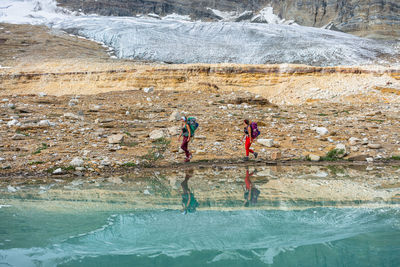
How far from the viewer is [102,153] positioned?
8.59 m

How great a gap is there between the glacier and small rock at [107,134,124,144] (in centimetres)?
1425

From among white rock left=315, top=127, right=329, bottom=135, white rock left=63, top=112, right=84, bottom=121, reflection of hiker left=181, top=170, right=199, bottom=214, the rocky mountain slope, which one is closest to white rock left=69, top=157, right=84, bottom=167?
reflection of hiker left=181, top=170, right=199, bottom=214

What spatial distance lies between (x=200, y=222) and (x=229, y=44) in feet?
72.0

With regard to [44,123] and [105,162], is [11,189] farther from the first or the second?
[44,123]

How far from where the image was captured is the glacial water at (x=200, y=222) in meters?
4.23

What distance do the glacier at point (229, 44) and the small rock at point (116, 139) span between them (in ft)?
46.8

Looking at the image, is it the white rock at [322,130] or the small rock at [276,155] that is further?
the white rock at [322,130]

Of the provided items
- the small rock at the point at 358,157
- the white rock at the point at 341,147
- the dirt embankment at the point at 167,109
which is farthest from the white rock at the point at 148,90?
the small rock at the point at 358,157

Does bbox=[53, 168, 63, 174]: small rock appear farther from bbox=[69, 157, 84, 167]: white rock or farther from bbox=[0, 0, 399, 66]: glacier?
bbox=[0, 0, 399, 66]: glacier

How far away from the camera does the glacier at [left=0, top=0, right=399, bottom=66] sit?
73.3 ft

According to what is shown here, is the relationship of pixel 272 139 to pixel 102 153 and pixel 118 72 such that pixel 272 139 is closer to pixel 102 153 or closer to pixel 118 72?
pixel 102 153

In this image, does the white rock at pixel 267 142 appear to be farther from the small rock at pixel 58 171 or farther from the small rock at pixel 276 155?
the small rock at pixel 58 171

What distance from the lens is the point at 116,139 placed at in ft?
30.8

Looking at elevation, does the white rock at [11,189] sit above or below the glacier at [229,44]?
below
